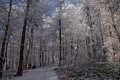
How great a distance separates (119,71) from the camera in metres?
13.1

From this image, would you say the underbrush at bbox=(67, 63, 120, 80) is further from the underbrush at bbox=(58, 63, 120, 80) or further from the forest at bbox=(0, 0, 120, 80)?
the forest at bbox=(0, 0, 120, 80)

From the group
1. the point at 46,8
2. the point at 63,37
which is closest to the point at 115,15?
the point at 46,8

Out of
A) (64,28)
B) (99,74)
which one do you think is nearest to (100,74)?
(99,74)

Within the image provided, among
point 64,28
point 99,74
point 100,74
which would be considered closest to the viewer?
point 100,74

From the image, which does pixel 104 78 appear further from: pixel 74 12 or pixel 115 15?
pixel 74 12

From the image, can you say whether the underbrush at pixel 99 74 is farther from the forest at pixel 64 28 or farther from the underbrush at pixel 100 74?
the forest at pixel 64 28

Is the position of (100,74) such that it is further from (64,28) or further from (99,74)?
(64,28)

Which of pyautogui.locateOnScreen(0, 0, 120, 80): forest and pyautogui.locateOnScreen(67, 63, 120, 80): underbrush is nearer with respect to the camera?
pyautogui.locateOnScreen(67, 63, 120, 80): underbrush

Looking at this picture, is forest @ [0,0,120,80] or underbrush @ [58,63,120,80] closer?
underbrush @ [58,63,120,80]

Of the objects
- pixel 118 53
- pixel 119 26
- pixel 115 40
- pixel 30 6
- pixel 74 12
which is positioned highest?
pixel 74 12

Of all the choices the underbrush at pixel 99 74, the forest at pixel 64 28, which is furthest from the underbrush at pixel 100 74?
the forest at pixel 64 28

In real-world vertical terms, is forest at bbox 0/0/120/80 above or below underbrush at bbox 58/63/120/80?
above

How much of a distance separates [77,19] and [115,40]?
13.5 m

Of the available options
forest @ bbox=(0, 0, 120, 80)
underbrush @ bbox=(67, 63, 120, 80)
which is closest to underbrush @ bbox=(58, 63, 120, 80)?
underbrush @ bbox=(67, 63, 120, 80)
